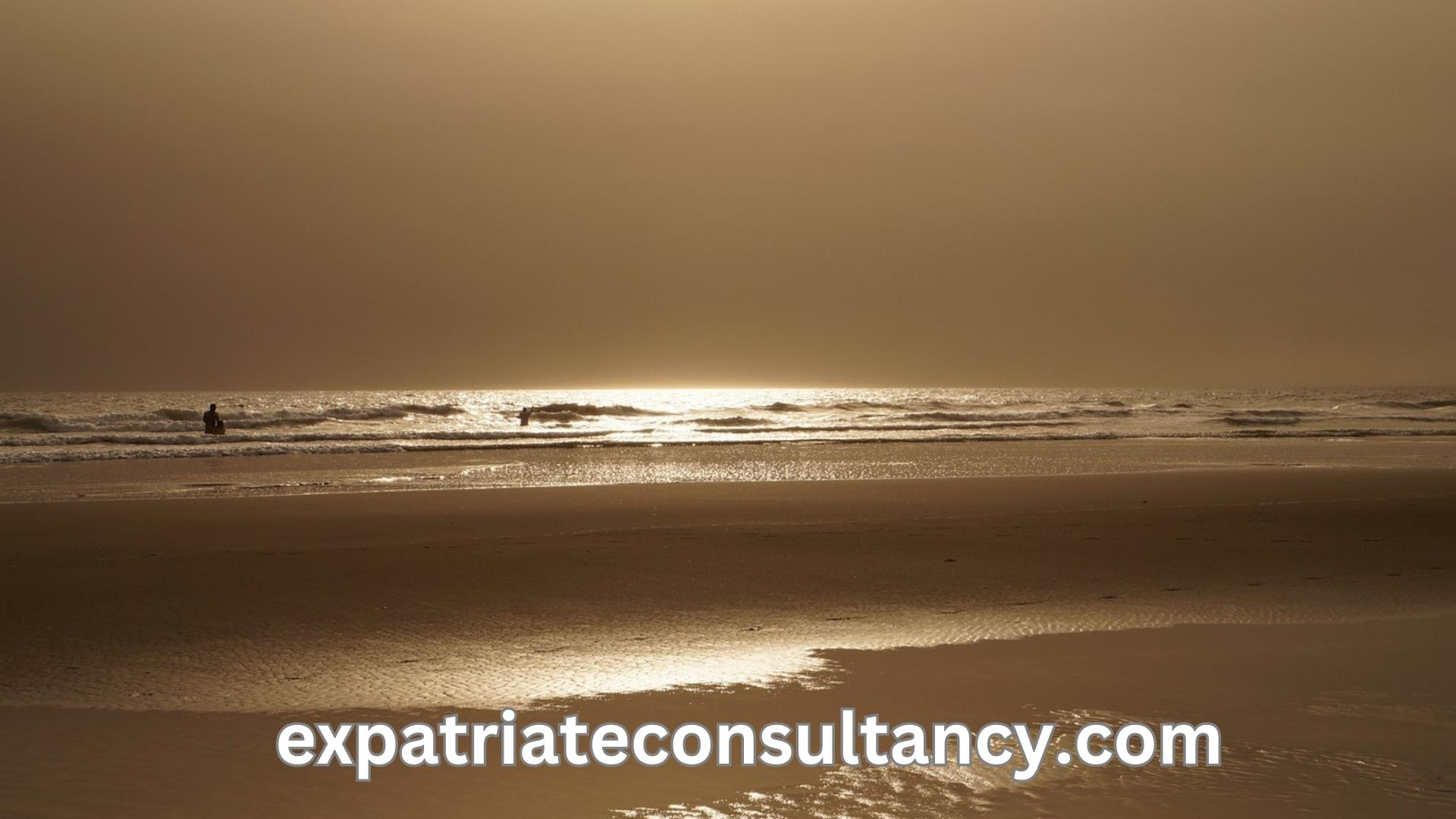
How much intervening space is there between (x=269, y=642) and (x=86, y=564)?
4.81m

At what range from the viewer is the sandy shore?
5383 mm

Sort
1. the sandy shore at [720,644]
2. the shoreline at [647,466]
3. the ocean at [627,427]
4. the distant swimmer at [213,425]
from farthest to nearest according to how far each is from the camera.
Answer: the distant swimmer at [213,425]
the ocean at [627,427]
the shoreline at [647,466]
the sandy shore at [720,644]

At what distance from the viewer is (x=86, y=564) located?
39.6 ft

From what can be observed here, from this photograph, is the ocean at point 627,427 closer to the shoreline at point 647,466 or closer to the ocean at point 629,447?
the ocean at point 629,447

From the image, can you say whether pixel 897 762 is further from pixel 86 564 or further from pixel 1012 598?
pixel 86 564

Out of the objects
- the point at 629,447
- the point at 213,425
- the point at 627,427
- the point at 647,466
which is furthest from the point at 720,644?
the point at 627,427

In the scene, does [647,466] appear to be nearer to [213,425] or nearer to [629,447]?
[629,447]

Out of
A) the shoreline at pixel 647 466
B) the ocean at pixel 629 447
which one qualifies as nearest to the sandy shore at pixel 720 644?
the shoreline at pixel 647 466

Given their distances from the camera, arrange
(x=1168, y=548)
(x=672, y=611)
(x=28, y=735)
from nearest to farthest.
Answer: (x=28, y=735)
(x=672, y=611)
(x=1168, y=548)

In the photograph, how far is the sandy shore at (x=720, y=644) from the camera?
5.38 m

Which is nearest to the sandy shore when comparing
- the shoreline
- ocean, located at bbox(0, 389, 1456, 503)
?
the shoreline

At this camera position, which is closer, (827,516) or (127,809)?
(127,809)

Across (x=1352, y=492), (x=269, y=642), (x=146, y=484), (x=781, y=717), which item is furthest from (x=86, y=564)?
(x=1352, y=492)

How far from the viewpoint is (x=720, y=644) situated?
8625mm
